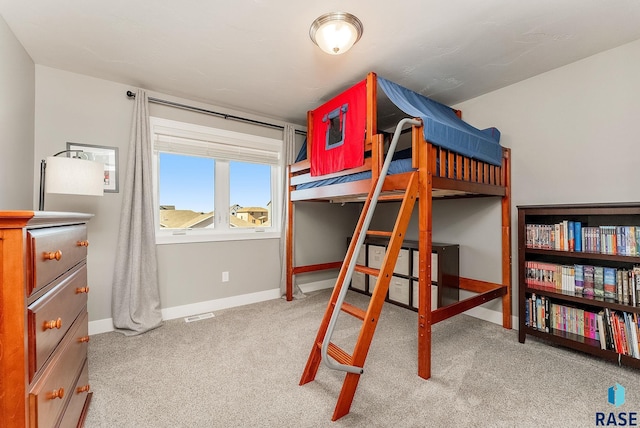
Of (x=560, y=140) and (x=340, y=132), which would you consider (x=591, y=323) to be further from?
(x=340, y=132)

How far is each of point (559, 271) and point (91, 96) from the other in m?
4.16

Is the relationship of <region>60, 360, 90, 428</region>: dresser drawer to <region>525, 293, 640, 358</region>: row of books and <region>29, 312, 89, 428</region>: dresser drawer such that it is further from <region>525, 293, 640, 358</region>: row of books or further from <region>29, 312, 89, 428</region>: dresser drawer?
<region>525, 293, 640, 358</region>: row of books

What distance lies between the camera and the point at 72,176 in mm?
1786

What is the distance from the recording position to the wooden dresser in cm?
74

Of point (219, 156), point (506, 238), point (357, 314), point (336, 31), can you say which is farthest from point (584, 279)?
point (219, 156)

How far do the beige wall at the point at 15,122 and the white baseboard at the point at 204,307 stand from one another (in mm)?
1141

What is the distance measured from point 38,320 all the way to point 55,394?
327 mm

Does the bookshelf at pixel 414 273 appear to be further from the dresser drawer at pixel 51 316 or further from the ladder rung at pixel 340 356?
the dresser drawer at pixel 51 316

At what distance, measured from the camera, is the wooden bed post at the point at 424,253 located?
1.77 meters

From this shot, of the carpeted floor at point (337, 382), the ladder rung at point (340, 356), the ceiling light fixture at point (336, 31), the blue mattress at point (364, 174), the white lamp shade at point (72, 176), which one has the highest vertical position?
the ceiling light fixture at point (336, 31)

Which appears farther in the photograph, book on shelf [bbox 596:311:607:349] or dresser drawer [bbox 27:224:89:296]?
book on shelf [bbox 596:311:607:349]

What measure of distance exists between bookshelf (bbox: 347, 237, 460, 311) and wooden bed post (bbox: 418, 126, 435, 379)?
889 millimetres

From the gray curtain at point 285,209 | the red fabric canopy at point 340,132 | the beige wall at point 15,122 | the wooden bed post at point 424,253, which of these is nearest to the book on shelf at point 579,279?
the wooden bed post at point 424,253

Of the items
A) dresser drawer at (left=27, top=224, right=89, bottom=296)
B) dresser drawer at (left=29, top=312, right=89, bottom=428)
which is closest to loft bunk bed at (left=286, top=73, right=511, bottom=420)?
dresser drawer at (left=29, top=312, right=89, bottom=428)
